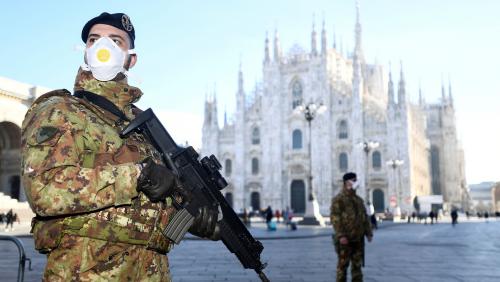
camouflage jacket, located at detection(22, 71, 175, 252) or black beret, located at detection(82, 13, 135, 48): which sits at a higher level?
black beret, located at detection(82, 13, 135, 48)

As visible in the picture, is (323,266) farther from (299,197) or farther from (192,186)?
(299,197)

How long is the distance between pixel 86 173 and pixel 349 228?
15.4 feet

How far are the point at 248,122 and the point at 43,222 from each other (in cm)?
4780

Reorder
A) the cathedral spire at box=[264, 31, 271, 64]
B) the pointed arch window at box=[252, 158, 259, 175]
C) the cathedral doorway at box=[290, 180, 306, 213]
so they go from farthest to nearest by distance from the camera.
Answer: the cathedral spire at box=[264, 31, 271, 64], the pointed arch window at box=[252, 158, 259, 175], the cathedral doorway at box=[290, 180, 306, 213]

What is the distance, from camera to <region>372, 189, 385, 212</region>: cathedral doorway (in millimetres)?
43688

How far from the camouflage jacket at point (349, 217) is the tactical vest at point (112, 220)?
415cm

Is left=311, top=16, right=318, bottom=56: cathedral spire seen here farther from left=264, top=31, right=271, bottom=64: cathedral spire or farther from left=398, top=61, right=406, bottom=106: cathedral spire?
left=398, top=61, right=406, bottom=106: cathedral spire

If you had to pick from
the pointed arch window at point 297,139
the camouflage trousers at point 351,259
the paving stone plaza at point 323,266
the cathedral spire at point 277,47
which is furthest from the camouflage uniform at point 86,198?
the cathedral spire at point 277,47

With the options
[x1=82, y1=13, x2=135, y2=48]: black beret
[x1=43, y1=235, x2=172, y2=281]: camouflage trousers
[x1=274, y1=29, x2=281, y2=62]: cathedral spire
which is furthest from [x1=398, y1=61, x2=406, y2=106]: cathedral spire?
[x1=43, y1=235, x2=172, y2=281]: camouflage trousers

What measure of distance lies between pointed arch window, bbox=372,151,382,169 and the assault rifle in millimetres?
42810

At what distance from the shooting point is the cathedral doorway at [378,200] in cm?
4369

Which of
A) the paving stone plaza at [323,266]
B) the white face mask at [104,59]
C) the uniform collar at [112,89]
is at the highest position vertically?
the white face mask at [104,59]

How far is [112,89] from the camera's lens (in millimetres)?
2514

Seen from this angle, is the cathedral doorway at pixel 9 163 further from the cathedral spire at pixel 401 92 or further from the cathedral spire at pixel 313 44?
the cathedral spire at pixel 401 92
